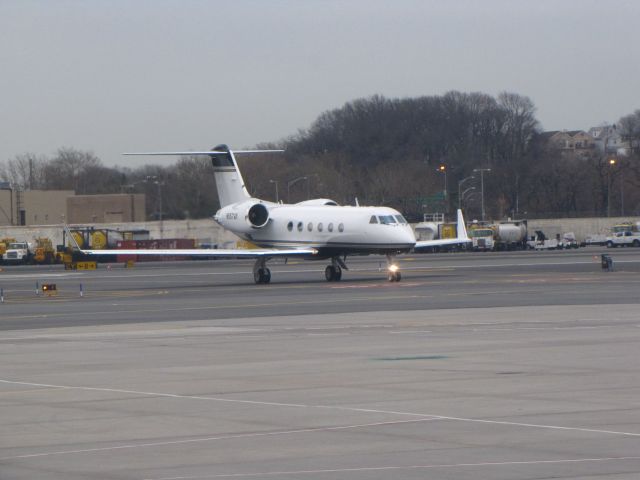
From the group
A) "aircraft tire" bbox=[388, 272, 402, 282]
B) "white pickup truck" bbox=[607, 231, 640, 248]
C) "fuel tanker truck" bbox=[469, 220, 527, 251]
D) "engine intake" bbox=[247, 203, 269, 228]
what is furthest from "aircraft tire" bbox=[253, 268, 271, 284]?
"white pickup truck" bbox=[607, 231, 640, 248]

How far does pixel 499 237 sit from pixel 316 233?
58482 mm

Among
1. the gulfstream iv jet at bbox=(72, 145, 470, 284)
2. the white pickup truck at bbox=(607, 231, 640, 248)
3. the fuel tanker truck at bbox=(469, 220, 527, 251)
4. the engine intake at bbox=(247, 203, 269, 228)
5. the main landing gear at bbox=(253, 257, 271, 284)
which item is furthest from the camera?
the white pickup truck at bbox=(607, 231, 640, 248)

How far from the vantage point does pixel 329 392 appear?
15.1 metres

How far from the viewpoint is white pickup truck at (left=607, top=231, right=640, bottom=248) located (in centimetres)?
10412

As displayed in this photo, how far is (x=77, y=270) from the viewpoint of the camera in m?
78.3

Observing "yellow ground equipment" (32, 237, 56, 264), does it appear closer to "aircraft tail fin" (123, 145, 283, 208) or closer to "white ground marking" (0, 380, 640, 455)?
"aircraft tail fin" (123, 145, 283, 208)

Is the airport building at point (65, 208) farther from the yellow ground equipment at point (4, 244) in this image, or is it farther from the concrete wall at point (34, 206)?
the yellow ground equipment at point (4, 244)

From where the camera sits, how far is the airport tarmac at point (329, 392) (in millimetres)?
10570

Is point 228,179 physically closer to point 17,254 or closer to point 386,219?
point 386,219

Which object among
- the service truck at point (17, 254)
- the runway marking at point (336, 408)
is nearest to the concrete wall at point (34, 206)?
the service truck at point (17, 254)

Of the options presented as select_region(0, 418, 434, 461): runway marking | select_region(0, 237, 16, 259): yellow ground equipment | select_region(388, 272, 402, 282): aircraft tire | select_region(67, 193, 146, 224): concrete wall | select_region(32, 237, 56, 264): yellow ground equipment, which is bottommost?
select_region(0, 418, 434, 461): runway marking

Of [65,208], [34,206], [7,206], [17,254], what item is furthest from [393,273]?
[7,206]

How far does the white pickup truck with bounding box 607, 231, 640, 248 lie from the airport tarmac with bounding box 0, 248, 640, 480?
74.3 m

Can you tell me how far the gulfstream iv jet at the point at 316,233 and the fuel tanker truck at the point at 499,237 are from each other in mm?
49481
